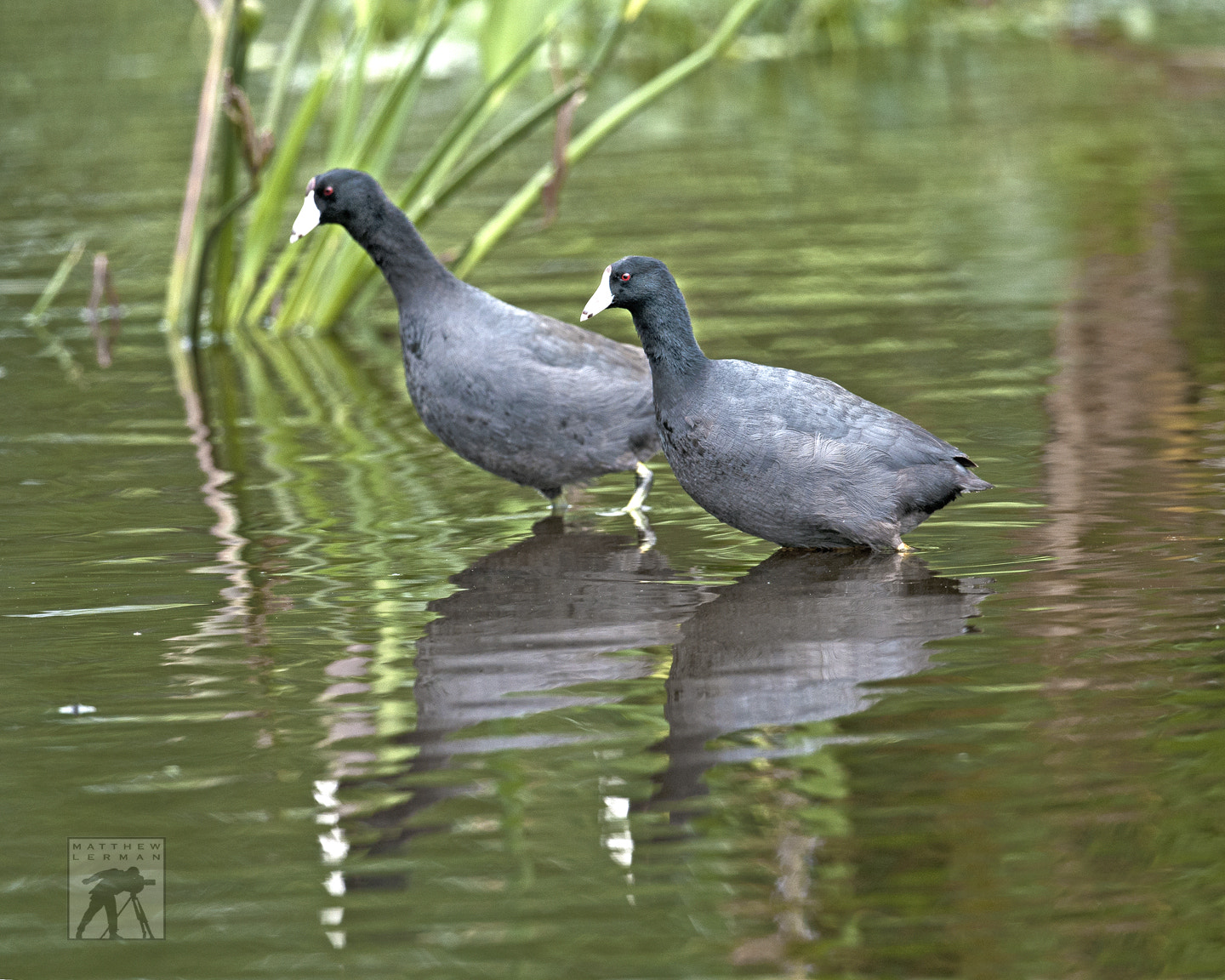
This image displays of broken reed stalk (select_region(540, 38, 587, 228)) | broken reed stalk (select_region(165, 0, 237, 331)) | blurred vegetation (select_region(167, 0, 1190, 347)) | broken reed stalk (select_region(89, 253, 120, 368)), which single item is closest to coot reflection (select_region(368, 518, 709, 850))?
broken reed stalk (select_region(540, 38, 587, 228))

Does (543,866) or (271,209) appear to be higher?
(271,209)

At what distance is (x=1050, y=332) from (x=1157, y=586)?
165 inches

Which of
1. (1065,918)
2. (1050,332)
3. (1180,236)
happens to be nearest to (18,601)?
(1065,918)

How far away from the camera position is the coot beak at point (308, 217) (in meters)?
6.79

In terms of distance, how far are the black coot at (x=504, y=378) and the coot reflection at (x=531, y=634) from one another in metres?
0.33

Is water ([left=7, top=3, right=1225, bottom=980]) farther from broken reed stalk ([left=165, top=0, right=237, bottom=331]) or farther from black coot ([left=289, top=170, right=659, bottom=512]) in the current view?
broken reed stalk ([left=165, top=0, right=237, bottom=331])

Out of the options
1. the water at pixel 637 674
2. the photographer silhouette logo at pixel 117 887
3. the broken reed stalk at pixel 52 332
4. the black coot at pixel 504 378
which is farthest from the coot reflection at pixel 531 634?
the broken reed stalk at pixel 52 332

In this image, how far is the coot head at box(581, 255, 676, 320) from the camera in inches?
229

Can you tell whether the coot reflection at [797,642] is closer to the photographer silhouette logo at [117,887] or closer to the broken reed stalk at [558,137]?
the photographer silhouette logo at [117,887]

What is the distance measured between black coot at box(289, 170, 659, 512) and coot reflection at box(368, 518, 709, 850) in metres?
0.33

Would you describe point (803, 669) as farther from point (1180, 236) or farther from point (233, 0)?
point (1180, 236)

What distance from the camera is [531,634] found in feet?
17.2

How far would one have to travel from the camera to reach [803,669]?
471 cm

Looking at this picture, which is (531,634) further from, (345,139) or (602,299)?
(345,139)
